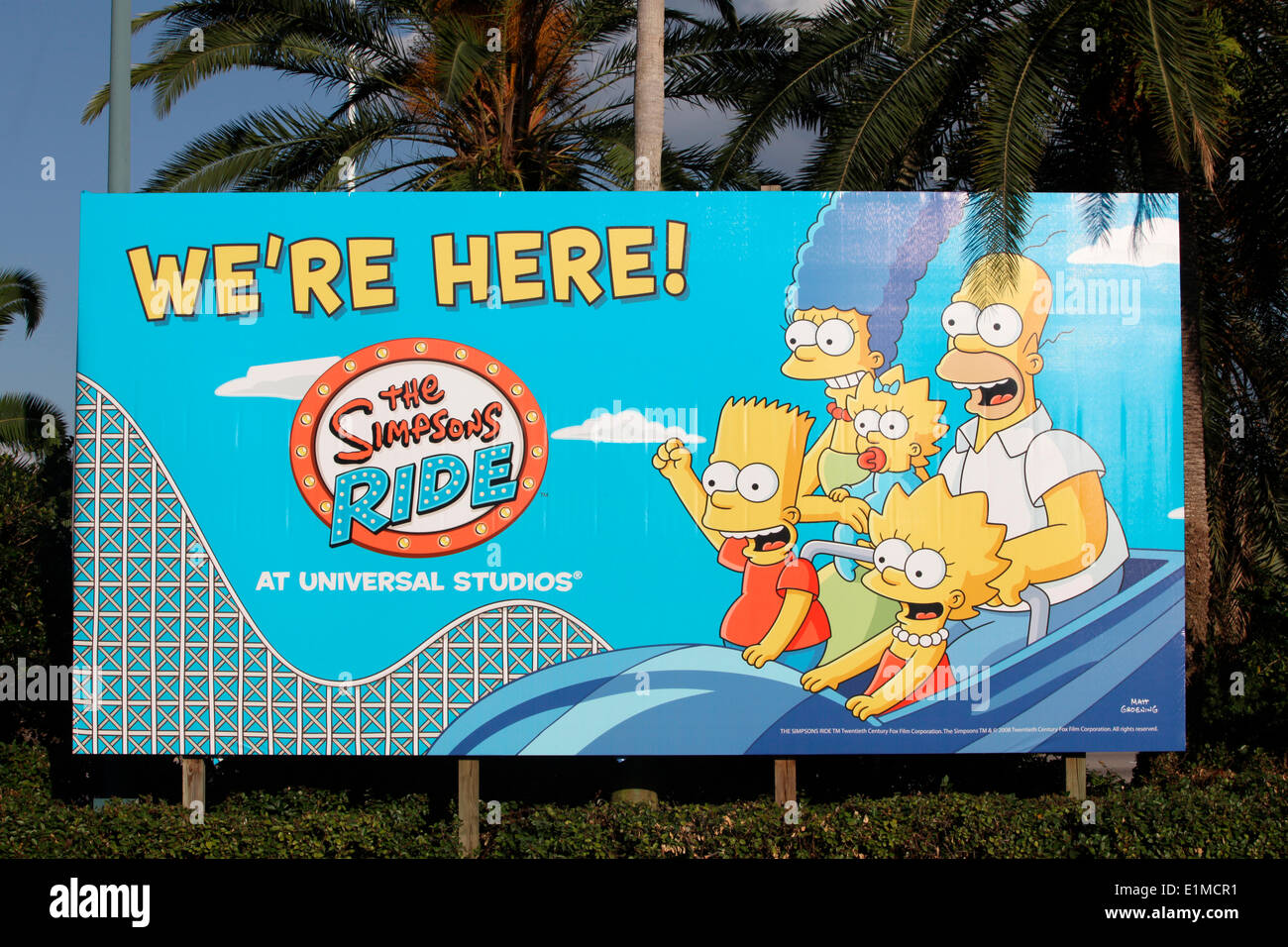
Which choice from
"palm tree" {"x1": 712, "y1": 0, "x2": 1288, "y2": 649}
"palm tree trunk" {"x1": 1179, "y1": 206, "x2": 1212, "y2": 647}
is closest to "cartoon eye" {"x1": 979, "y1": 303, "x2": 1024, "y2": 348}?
"palm tree" {"x1": 712, "y1": 0, "x2": 1288, "y2": 649}

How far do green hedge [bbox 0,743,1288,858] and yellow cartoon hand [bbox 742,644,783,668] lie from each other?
1214 millimetres

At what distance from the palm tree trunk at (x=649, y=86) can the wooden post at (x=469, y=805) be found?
5.18 meters

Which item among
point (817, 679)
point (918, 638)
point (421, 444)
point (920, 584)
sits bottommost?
point (817, 679)

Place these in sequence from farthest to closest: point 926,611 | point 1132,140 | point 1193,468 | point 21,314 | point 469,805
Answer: point 21,314
point 1132,140
point 1193,468
point 469,805
point 926,611

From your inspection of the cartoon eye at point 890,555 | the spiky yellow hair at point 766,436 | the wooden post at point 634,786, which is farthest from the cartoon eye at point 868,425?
the wooden post at point 634,786

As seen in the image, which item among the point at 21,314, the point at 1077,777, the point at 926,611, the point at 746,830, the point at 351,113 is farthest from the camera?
the point at 21,314

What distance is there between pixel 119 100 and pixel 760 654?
7.35 metres

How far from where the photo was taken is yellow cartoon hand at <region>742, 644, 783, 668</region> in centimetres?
835

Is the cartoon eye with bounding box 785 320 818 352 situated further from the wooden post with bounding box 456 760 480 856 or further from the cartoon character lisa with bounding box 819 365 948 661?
the wooden post with bounding box 456 760 480 856

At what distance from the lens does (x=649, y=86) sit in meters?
9.53

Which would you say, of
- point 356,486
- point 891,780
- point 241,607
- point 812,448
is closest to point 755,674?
point 812,448

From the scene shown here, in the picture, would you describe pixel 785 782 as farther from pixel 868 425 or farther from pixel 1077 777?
pixel 868 425

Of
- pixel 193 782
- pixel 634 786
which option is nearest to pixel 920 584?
pixel 634 786

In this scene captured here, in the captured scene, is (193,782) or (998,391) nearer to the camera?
(998,391)
